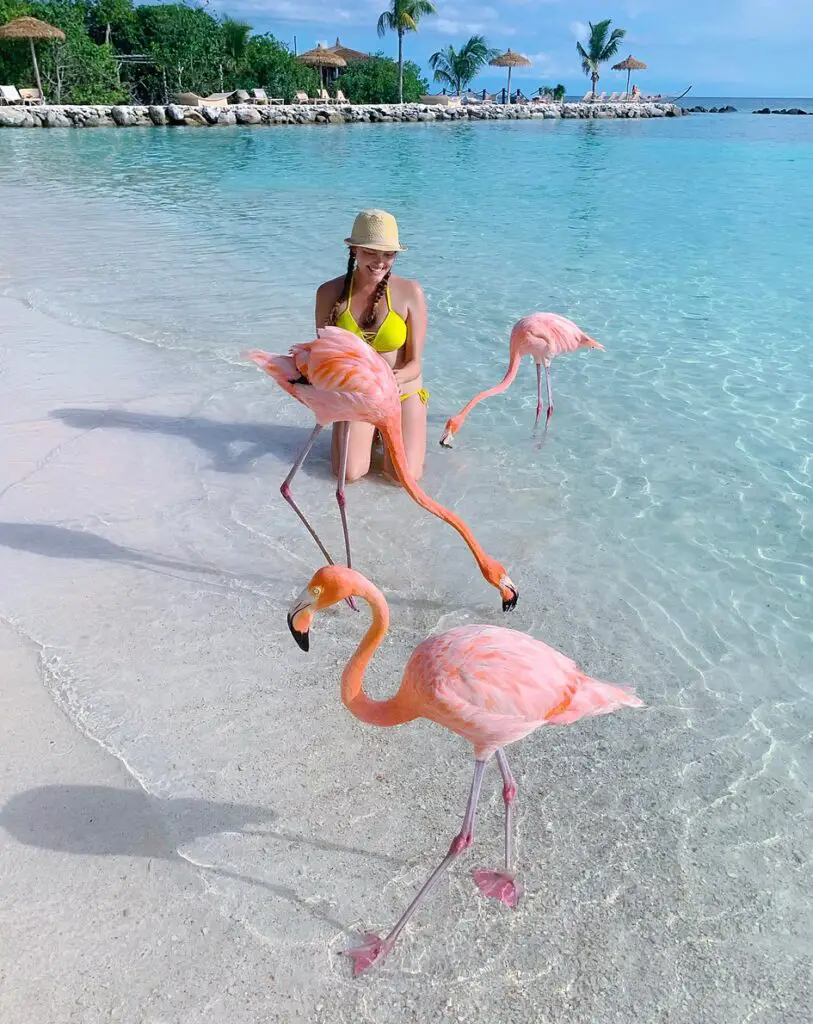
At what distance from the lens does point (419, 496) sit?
3.24 meters

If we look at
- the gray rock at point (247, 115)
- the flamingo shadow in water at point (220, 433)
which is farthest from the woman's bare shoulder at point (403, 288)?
the gray rock at point (247, 115)

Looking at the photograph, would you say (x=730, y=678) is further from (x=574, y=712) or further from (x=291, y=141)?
(x=291, y=141)

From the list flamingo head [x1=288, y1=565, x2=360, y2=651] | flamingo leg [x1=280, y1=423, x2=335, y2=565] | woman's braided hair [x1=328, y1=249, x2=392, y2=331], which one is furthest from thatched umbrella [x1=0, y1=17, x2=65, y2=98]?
flamingo head [x1=288, y1=565, x2=360, y2=651]

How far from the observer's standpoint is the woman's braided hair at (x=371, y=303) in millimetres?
4285

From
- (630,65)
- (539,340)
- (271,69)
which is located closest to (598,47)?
(630,65)

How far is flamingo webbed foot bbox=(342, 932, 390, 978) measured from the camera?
220 centimetres

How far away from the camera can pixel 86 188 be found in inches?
660

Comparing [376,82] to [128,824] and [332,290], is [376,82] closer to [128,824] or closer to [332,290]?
[332,290]

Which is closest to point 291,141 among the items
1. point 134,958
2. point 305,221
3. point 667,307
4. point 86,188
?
point 86,188

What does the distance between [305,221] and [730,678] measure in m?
12.5

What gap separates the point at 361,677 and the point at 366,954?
2.59 feet

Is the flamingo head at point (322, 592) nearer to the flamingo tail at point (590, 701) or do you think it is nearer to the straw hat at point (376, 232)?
the flamingo tail at point (590, 701)

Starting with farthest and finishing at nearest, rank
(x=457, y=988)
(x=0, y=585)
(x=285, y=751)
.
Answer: (x=0, y=585) → (x=285, y=751) → (x=457, y=988)

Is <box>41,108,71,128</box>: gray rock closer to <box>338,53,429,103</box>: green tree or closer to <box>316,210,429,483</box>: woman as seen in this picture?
<box>338,53,429,103</box>: green tree
